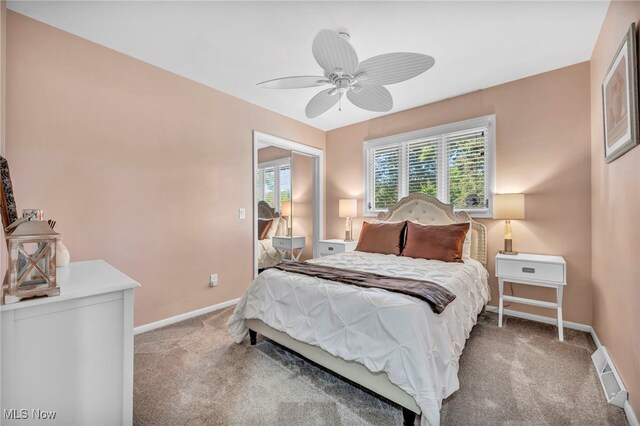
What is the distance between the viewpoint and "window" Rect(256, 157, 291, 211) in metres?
4.18

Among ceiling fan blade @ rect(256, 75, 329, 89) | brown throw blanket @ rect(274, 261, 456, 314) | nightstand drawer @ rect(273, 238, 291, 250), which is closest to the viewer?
brown throw blanket @ rect(274, 261, 456, 314)

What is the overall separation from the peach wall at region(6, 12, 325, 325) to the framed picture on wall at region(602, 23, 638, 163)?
3.36 meters

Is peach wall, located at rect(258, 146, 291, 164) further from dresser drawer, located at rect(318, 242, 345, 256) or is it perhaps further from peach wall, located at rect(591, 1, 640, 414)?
peach wall, located at rect(591, 1, 640, 414)

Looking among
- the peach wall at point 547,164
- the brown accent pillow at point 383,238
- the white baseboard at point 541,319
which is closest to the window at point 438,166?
the peach wall at point 547,164

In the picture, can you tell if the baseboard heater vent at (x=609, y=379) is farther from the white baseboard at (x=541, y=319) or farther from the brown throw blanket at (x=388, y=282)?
the brown throw blanket at (x=388, y=282)

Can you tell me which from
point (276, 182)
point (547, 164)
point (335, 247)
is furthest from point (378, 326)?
point (276, 182)

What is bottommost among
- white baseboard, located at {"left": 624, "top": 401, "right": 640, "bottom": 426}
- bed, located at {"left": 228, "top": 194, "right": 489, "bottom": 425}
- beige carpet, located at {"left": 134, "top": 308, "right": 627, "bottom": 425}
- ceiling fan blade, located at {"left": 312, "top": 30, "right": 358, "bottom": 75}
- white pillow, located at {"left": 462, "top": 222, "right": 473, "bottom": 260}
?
beige carpet, located at {"left": 134, "top": 308, "right": 627, "bottom": 425}

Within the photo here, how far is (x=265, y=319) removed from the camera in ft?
6.92

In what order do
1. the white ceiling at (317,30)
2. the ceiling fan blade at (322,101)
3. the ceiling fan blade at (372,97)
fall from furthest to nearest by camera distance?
the ceiling fan blade at (322,101) → the ceiling fan blade at (372,97) → the white ceiling at (317,30)

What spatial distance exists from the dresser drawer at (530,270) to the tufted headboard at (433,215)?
1.44 feet

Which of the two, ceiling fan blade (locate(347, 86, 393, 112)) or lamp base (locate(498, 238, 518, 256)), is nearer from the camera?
ceiling fan blade (locate(347, 86, 393, 112))

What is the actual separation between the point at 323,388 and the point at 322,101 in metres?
2.29

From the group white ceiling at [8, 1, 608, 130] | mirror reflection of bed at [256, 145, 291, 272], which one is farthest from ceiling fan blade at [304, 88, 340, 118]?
mirror reflection of bed at [256, 145, 291, 272]

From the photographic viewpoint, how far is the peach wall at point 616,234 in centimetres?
152
